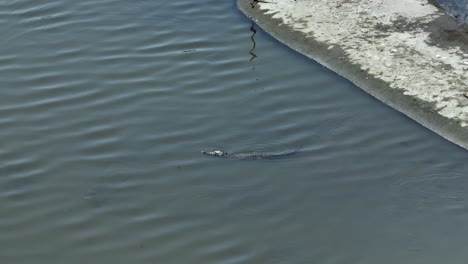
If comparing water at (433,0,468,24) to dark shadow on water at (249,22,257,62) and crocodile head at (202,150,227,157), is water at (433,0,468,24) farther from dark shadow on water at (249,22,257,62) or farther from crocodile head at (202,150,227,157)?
crocodile head at (202,150,227,157)

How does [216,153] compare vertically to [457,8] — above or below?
below

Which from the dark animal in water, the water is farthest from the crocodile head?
the water

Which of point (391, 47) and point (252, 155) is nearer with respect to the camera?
point (252, 155)

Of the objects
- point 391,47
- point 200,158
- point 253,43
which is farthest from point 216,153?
point 391,47

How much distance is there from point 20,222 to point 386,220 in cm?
229

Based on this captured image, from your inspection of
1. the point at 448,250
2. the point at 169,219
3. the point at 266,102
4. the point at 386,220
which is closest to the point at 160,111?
the point at 266,102

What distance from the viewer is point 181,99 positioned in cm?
700

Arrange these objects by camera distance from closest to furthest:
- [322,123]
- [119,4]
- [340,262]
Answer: [340,262]
[322,123]
[119,4]

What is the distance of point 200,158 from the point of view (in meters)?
6.28

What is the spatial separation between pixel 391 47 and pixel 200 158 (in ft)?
7.12

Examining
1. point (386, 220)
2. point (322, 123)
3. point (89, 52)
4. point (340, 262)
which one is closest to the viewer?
point (340, 262)

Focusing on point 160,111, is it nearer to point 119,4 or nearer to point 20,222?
point 20,222

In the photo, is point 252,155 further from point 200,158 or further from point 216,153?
point 200,158

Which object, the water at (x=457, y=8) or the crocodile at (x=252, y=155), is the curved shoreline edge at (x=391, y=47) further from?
the crocodile at (x=252, y=155)
